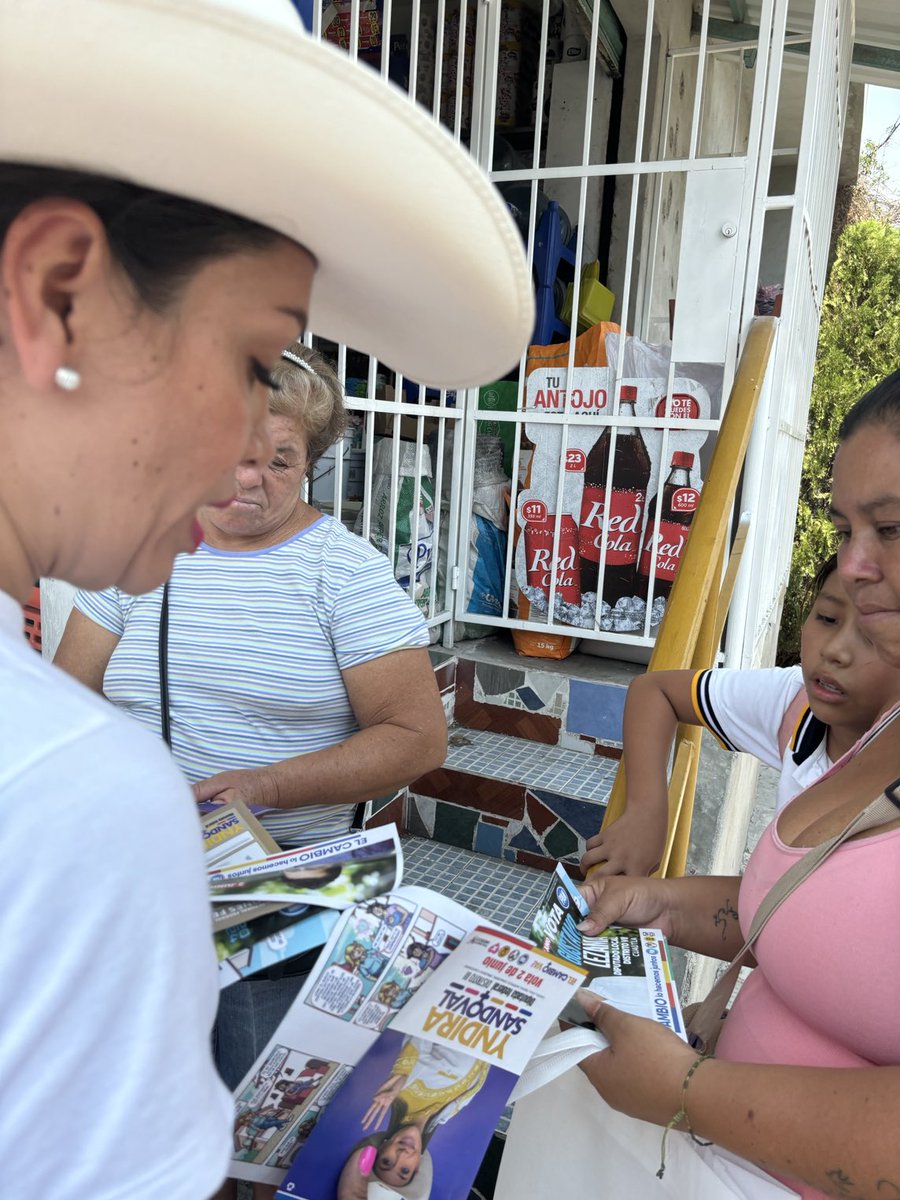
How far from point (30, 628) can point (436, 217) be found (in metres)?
2.06

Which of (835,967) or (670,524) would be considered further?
(670,524)

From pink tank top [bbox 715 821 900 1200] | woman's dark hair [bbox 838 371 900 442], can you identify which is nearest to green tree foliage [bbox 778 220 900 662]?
woman's dark hair [bbox 838 371 900 442]

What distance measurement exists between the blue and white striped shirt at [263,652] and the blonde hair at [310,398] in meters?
0.26

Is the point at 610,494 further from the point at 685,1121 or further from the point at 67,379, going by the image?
the point at 67,379

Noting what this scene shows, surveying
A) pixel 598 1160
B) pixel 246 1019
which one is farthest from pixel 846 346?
pixel 598 1160

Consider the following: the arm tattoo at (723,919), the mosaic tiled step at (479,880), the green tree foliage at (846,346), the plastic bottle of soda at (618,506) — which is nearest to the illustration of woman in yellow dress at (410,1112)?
the arm tattoo at (723,919)

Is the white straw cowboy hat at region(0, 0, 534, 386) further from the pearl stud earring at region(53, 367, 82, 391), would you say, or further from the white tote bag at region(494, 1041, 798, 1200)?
the white tote bag at region(494, 1041, 798, 1200)

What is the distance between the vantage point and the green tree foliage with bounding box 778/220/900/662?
957 centimetres

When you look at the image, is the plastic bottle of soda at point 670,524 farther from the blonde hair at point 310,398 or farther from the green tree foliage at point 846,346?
the green tree foliage at point 846,346

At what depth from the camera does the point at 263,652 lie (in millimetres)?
1731

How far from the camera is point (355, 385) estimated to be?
3.73m

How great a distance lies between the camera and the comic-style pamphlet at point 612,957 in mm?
1152

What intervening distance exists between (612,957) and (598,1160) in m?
0.26

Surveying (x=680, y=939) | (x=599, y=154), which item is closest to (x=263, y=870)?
(x=680, y=939)
